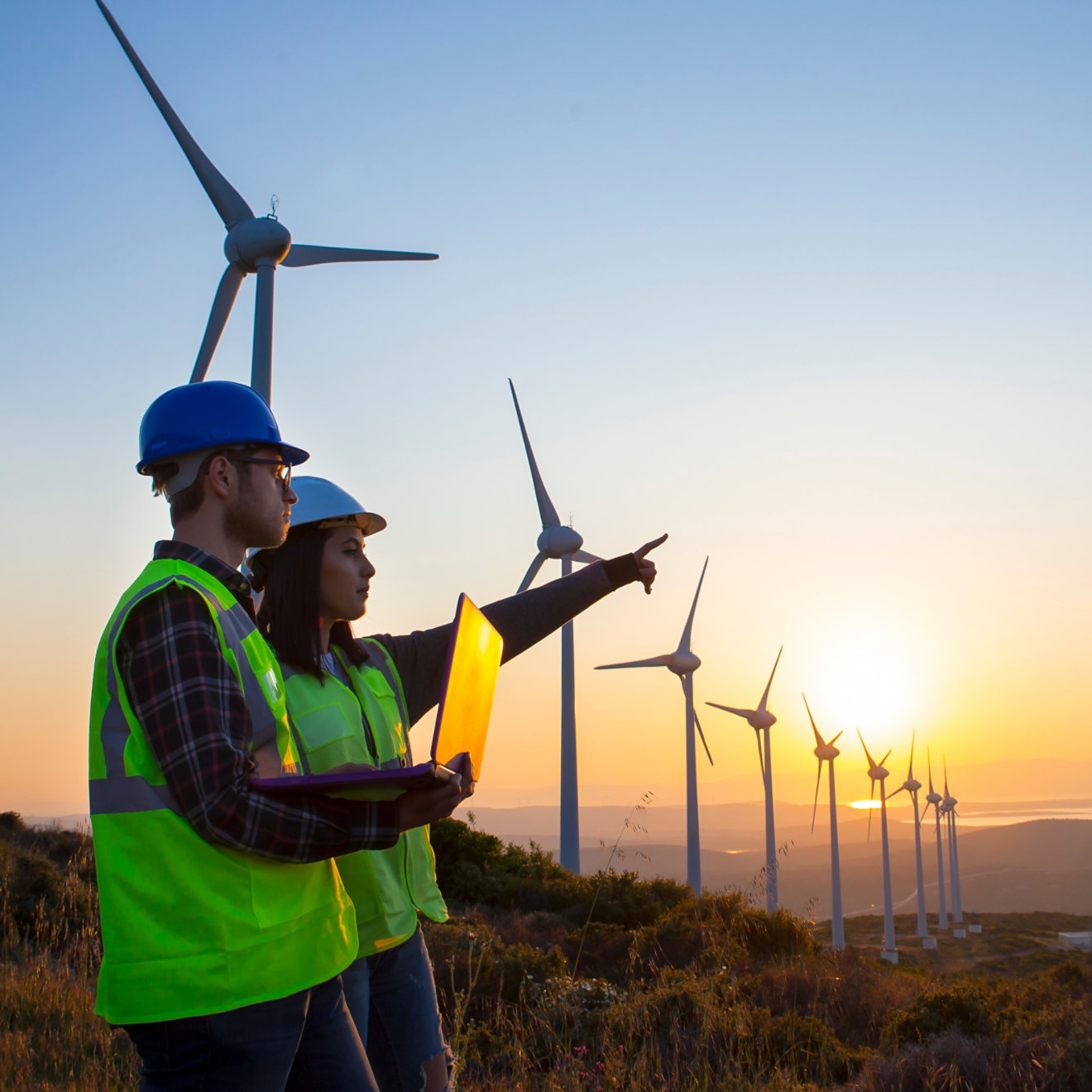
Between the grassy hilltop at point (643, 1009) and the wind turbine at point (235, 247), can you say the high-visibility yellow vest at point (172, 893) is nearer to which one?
the grassy hilltop at point (643, 1009)

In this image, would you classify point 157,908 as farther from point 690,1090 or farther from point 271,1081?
point 690,1090

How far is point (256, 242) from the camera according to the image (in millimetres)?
14273

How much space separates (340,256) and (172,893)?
15.0 meters

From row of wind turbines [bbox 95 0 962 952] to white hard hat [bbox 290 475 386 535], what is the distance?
5.60 meters

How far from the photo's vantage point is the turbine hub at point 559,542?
30688 mm

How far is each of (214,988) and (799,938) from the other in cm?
1398

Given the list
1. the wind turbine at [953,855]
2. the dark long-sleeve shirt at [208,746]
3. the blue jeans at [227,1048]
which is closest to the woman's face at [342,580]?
the dark long-sleeve shirt at [208,746]

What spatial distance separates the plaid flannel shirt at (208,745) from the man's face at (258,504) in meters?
0.42

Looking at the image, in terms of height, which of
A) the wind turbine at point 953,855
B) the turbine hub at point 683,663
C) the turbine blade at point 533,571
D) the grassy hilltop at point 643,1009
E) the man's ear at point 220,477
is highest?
the turbine blade at point 533,571

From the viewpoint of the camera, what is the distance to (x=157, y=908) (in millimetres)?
1931

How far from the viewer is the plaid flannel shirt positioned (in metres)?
1.89

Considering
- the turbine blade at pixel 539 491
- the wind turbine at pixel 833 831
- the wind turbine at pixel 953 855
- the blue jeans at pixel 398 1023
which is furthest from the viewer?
the wind turbine at pixel 953 855

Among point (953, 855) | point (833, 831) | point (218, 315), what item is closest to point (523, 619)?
point (218, 315)

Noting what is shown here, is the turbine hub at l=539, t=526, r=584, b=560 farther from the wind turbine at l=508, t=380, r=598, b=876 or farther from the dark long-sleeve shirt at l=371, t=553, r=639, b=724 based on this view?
the dark long-sleeve shirt at l=371, t=553, r=639, b=724
